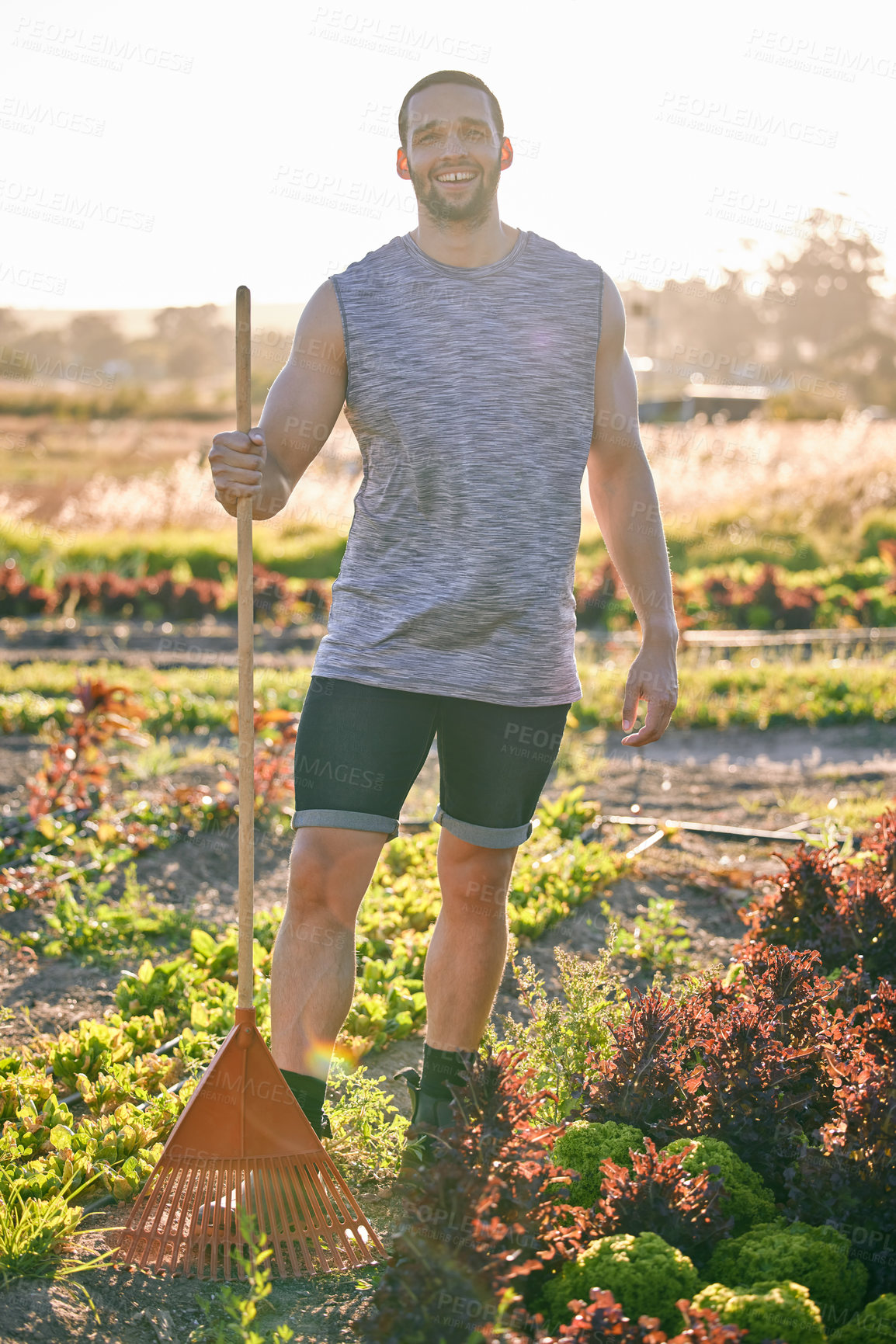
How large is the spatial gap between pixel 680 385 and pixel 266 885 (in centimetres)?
7319

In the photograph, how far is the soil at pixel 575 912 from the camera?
6.83ft

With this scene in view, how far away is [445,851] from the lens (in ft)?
8.15

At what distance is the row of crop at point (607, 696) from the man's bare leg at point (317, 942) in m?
4.42

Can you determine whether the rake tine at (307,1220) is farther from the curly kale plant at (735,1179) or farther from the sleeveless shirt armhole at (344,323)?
the sleeveless shirt armhole at (344,323)

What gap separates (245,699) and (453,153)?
117 cm

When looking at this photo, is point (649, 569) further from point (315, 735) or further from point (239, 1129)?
point (239, 1129)

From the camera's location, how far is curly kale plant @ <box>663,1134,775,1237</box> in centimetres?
208

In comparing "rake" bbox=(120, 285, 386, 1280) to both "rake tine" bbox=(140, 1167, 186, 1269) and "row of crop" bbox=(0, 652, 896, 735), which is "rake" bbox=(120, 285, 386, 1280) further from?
"row of crop" bbox=(0, 652, 896, 735)

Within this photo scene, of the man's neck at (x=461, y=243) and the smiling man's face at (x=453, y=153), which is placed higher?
the smiling man's face at (x=453, y=153)

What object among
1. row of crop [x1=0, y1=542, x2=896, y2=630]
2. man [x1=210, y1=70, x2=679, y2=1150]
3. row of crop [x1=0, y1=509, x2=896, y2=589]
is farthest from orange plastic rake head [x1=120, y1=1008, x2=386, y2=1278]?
row of crop [x1=0, y1=509, x2=896, y2=589]

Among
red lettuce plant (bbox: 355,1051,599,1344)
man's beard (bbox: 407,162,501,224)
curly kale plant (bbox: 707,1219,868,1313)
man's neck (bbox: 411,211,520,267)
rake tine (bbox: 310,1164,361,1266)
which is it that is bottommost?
rake tine (bbox: 310,1164,361,1266)

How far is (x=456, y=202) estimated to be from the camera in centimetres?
241

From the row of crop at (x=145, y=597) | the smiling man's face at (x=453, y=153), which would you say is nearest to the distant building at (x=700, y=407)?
the row of crop at (x=145, y=597)

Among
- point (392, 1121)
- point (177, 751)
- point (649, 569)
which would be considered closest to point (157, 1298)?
point (392, 1121)
